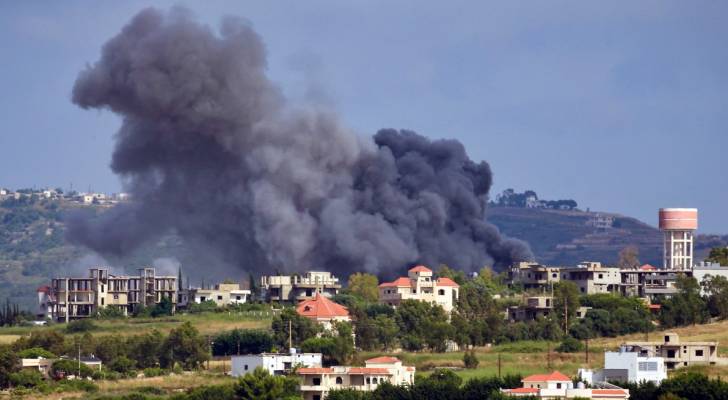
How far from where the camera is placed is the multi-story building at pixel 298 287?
100062 millimetres

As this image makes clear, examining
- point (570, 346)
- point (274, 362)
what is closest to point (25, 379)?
point (274, 362)

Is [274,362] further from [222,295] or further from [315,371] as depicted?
[222,295]

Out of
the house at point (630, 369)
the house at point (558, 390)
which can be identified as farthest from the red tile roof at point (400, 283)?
the house at point (558, 390)

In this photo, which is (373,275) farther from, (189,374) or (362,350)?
(189,374)

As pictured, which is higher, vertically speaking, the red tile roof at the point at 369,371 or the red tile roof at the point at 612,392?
the red tile roof at the point at 369,371

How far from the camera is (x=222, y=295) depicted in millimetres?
100875

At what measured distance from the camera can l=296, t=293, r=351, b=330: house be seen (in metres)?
87.1

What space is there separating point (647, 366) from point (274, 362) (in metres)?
14.7

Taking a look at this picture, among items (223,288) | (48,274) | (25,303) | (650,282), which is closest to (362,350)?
(223,288)

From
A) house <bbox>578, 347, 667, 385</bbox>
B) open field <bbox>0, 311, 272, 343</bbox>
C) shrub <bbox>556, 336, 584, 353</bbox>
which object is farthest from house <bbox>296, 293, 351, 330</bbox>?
house <bbox>578, 347, 667, 385</bbox>

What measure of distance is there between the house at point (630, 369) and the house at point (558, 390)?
3.12 m

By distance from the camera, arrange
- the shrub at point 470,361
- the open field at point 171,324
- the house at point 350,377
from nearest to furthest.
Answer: the house at point 350,377, the shrub at point 470,361, the open field at point 171,324

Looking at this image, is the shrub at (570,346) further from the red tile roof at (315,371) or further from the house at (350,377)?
the red tile roof at (315,371)

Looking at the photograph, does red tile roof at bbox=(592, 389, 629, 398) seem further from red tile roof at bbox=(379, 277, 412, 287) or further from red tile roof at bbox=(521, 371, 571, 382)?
red tile roof at bbox=(379, 277, 412, 287)
